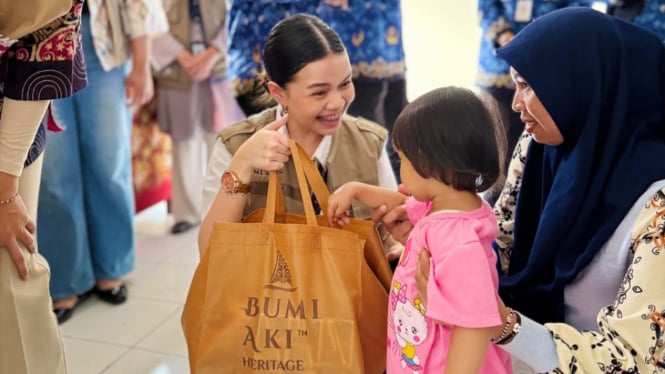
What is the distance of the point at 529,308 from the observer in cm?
135

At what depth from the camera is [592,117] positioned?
119cm

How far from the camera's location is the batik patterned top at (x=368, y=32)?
100.0 inches

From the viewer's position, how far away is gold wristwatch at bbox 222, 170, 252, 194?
4.26 ft

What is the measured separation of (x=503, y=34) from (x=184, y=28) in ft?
4.70

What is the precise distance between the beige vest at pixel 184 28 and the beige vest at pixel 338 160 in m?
1.66

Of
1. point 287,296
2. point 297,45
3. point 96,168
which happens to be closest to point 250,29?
point 96,168

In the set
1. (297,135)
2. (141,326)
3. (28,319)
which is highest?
(297,135)

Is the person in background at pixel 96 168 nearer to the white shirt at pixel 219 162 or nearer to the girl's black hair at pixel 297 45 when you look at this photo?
the white shirt at pixel 219 162

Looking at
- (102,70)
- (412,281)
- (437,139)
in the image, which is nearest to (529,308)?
(412,281)

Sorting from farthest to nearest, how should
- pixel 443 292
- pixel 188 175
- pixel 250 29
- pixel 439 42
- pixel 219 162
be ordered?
pixel 439 42
pixel 188 175
pixel 250 29
pixel 219 162
pixel 443 292

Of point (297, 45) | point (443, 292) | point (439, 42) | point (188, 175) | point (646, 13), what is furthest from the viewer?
point (439, 42)

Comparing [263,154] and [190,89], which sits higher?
[263,154]

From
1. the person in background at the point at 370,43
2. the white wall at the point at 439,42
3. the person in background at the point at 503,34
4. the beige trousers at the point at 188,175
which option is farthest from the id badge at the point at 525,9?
the beige trousers at the point at 188,175

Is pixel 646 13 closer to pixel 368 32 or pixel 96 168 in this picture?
pixel 368 32
